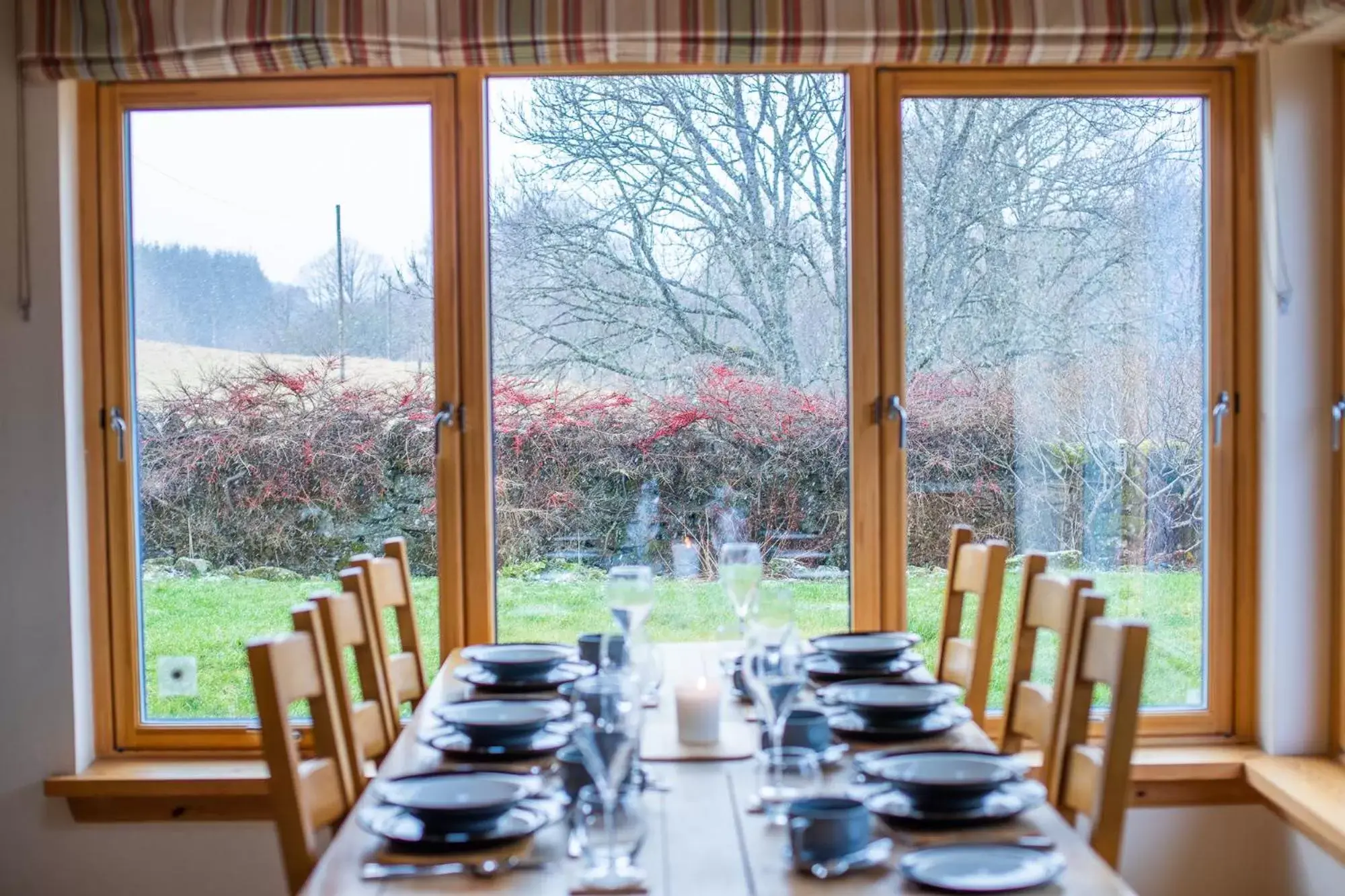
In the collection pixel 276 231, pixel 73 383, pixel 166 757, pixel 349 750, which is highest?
pixel 276 231

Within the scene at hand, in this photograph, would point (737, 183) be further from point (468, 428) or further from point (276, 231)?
point (276, 231)

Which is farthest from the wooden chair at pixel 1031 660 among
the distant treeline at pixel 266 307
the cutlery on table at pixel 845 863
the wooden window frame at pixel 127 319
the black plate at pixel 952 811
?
the distant treeline at pixel 266 307

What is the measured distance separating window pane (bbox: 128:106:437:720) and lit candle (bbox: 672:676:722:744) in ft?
4.15

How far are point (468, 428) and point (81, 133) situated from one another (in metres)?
1.13

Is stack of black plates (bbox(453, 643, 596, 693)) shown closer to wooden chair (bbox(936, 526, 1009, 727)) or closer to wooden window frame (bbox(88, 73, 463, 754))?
wooden window frame (bbox(88, 73, 463, 754))

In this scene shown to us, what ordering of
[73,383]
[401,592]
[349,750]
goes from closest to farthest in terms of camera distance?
[349,750] → [401,592] → [73,383]

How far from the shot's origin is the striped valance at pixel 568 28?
9.96 feet

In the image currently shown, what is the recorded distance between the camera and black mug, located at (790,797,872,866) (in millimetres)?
1519

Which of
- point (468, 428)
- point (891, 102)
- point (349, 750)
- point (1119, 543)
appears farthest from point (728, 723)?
point (891, 102)

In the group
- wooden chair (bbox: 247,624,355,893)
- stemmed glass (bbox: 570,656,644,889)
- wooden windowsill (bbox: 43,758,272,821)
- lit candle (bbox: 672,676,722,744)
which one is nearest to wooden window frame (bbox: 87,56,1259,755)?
wooden windowsill (bbox: 43,758,272,821)

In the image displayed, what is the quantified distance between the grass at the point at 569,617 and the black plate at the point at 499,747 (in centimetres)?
122

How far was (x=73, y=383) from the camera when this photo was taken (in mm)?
3180

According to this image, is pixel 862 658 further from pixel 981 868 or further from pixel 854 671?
pixel 981 868

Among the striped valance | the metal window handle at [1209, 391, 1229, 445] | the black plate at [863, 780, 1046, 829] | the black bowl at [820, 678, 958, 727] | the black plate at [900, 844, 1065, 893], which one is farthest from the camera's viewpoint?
the metal window handle at [1209, 391, 1229, 445]
